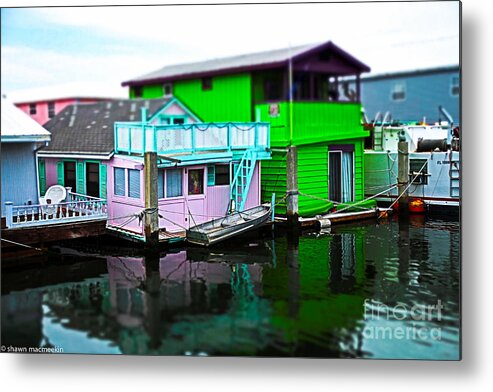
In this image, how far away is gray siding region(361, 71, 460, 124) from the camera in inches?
493

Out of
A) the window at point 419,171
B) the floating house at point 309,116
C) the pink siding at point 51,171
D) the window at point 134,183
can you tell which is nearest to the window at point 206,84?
the floating house at point 309,116

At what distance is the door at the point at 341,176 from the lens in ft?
40.3

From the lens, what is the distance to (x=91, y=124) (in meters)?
13.4

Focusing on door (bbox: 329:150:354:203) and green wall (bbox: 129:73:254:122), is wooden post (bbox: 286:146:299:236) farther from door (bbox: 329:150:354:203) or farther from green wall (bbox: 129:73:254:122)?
green wall (bbox: 129:73:254:122)

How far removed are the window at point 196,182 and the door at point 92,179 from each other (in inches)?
64.3

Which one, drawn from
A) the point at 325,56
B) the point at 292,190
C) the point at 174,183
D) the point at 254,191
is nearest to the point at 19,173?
the point at 174,183

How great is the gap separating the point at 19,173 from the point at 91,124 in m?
3.47

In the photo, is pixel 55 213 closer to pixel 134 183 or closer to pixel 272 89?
pixel 134 183

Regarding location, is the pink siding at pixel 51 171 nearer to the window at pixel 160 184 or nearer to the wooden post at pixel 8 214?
the window at pixel 160 184

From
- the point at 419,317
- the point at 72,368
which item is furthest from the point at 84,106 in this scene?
the point at 419,317

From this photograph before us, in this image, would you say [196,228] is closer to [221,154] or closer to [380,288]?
[221,154]

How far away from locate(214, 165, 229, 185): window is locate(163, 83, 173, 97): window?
193 inches

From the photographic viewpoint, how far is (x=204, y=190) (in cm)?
A: 1116

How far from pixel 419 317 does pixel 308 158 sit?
566cm
